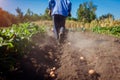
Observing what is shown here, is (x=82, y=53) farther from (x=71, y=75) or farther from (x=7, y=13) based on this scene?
(x=7, y=13)

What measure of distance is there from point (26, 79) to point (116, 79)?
5.66 feet

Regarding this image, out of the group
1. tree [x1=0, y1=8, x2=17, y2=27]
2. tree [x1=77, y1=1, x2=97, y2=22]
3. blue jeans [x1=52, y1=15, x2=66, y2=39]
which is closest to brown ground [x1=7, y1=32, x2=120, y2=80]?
blue jeans [x1=52, y1=15, x2=66, y2=39]

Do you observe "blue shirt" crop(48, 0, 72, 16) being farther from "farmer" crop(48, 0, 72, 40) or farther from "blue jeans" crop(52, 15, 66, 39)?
"blue jeans" crop(52, 15, 66, 39)

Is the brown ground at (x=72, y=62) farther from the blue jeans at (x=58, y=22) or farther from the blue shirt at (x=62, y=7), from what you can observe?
the blue shirt at (x=62, y=7)

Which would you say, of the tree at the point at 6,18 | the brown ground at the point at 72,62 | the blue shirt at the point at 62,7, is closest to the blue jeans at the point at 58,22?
the blue shirt at the point at 62,7

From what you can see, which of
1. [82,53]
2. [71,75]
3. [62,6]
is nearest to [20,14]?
[62,6]

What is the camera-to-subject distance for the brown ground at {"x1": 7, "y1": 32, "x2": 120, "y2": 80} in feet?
21.2

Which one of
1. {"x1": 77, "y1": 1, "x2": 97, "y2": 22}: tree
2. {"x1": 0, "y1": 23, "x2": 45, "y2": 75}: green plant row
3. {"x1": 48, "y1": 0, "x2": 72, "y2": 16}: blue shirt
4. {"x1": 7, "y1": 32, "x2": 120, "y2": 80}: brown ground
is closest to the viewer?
{"x1": 0, "y1": 23, "x2": 45, "y2": 75}: green plant row

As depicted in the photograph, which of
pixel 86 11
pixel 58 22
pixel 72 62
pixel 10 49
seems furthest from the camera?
pixel 86 11

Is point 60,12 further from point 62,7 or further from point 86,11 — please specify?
point 86,11

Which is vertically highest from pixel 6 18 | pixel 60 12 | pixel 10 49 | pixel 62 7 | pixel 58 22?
pixel 62 7

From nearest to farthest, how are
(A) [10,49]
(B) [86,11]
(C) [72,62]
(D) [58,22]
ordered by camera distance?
1. (A) [10,49]
2. (C) [72,62]
3. (D) [58,22]
4. (B) [86,11]

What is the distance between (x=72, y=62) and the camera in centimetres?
719

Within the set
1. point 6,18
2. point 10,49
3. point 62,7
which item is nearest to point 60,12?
point 62,7
